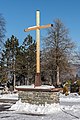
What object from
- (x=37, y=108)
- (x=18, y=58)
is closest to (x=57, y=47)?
(x=18, y=58)

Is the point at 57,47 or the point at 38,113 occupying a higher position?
the point at 57,47

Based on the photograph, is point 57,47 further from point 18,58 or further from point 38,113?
point 38,113

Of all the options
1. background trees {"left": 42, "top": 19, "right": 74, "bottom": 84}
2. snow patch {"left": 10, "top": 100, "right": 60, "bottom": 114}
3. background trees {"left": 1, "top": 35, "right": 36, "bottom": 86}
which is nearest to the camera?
snow patch {"left": 10, "top": 100, "right": 60, "bottom": 114}

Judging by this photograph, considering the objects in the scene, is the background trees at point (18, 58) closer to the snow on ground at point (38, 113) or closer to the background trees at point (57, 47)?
the background trees at point (57, 47)

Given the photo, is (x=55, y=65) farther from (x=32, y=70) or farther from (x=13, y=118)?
(x=13, y=118)

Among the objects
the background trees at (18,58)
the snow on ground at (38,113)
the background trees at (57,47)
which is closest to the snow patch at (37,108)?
the snow on ground at (38,113)

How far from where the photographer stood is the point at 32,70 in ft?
147

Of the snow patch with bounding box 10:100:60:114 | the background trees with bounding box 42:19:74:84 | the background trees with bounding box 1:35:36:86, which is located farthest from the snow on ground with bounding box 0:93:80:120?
the background trees with bounding box 1:35:36:86

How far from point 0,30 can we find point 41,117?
23.3 metres

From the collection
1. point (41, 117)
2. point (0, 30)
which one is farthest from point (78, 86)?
point (41, 117)

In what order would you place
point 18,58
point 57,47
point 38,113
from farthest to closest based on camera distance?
point 18,58 < point 57,47 < point 38,113

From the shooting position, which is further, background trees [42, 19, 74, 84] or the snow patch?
background trees [42, 19, 74, 84]

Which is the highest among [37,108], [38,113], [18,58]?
[18,58]

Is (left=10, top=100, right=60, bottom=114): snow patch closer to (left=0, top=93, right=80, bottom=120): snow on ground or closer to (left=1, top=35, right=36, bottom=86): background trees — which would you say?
(left=0, top=93, right=80, bottom=120): snow on ground
